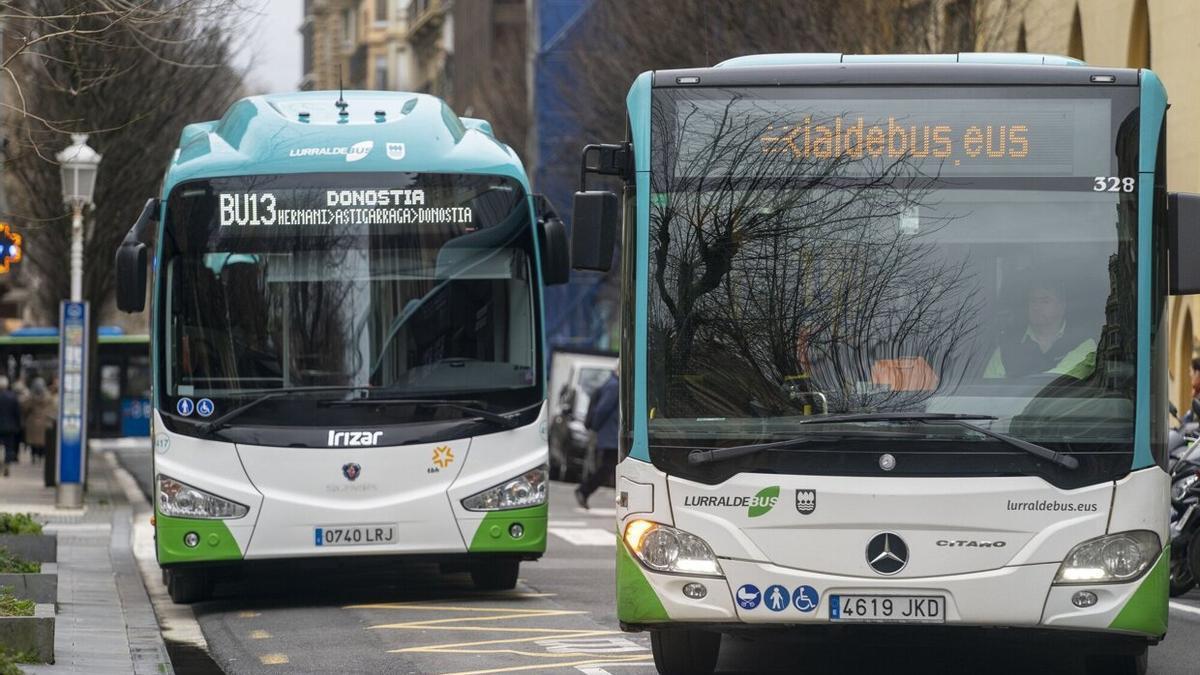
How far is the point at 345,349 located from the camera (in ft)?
42.9

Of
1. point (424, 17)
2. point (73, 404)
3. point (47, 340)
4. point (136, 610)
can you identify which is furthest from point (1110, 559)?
point (424, 17)

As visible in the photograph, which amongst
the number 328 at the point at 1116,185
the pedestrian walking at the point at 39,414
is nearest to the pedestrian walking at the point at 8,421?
the pedestrian walking at the point at 39,414

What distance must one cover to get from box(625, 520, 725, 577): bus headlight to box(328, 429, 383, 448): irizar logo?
4.44 meters

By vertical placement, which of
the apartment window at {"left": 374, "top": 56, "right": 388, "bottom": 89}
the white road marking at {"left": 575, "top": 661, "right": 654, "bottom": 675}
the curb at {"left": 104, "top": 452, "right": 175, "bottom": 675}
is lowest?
the curb at {"left": 104, "top": 452, "right": 175, "bottom": 675}

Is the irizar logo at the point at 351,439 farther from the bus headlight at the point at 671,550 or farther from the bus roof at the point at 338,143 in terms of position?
the bus headlight at the point at 671,550

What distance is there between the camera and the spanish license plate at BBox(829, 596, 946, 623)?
8.47 meters

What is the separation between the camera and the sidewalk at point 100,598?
34.4ft

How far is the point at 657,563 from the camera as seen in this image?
28.6 feet

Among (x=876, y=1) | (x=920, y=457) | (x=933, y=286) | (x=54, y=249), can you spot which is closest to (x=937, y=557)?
(x=920, y=457)

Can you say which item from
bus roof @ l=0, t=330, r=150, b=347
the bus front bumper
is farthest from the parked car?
the bus front bumper

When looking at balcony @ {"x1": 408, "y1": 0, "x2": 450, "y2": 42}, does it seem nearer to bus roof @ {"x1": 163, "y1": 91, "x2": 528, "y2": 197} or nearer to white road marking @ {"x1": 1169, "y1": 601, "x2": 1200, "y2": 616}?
bus roof @ {"x1": 163, "y1": 91, "x2": 528, "y2": 197}

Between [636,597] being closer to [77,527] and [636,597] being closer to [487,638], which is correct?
[487,638]

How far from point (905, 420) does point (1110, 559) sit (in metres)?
0.96

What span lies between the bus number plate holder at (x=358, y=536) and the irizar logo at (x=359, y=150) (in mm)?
2282
